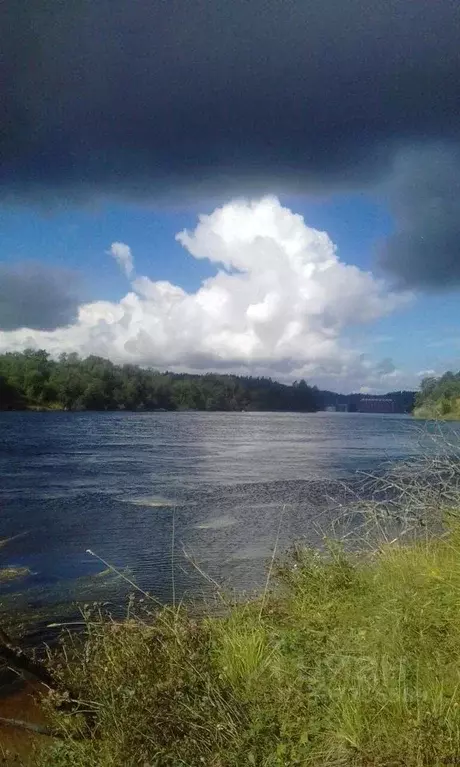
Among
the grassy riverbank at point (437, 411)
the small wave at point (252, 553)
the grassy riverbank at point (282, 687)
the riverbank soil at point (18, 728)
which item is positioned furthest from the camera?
the small wave at point (252, 553)

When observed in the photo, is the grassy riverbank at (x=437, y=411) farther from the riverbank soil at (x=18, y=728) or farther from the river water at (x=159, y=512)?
the riverbank soil at (x=18, y=728)

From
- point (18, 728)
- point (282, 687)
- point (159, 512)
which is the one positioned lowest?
point (159, 512)

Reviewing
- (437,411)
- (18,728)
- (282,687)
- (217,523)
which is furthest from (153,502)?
(282,687)

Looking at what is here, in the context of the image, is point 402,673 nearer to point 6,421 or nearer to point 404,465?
point 404,465

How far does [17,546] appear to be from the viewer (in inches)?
527

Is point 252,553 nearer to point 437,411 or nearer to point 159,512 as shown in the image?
point 437,411

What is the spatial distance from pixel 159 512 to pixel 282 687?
12612 millimetres

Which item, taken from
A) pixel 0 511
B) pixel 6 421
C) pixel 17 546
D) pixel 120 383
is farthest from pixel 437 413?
pixel 6 421

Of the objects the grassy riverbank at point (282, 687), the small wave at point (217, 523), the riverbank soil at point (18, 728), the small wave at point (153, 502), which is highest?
the grassy riverbank at point (282, 687)

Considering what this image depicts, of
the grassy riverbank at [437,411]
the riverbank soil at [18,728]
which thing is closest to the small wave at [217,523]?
the grassy riverbank at [437,411]

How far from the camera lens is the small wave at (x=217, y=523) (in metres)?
14.5

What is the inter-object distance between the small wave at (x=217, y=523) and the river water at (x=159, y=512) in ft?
0.07

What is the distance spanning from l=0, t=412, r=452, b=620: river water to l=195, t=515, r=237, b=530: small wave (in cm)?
2

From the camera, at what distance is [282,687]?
434 centimetres
